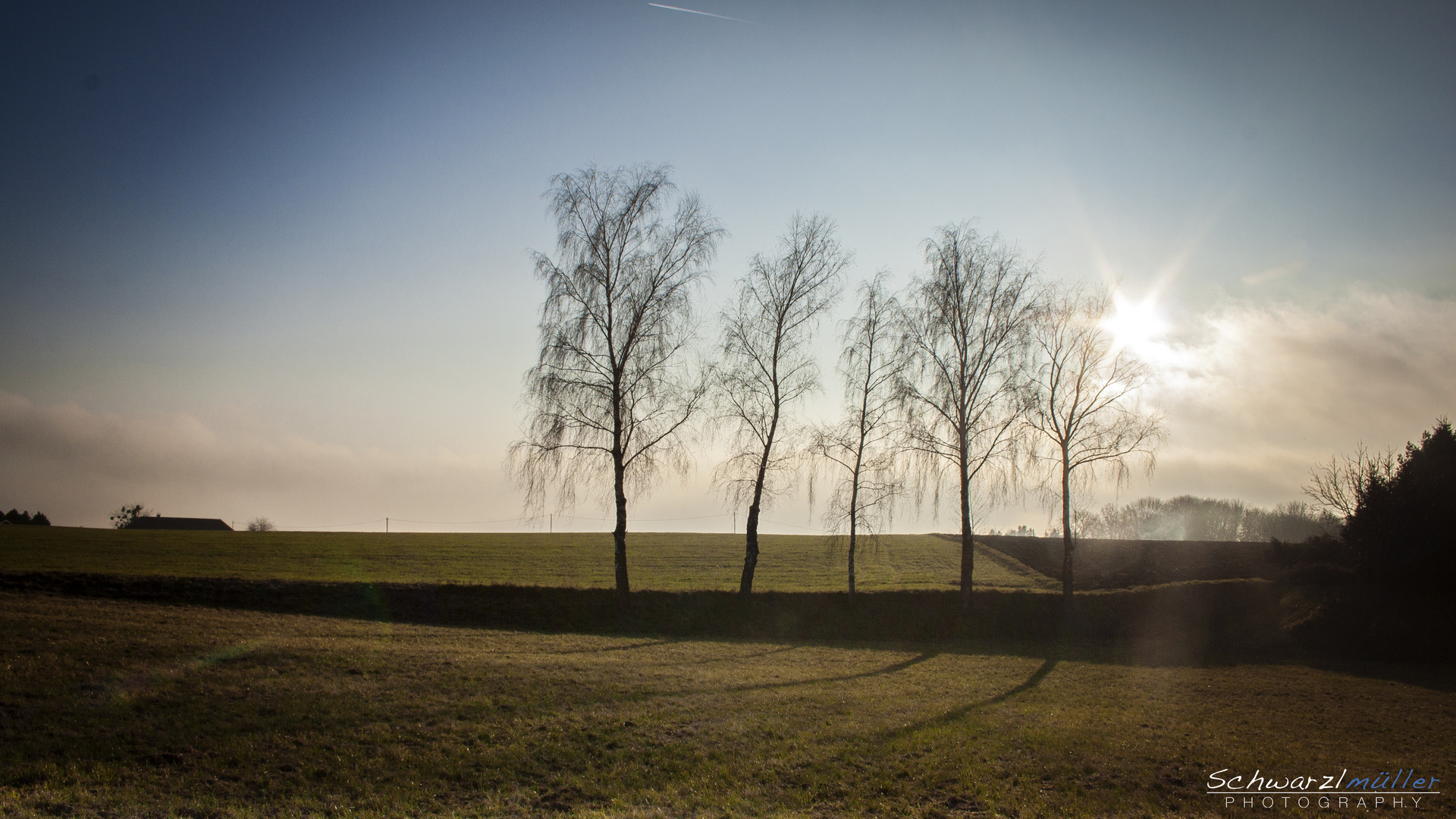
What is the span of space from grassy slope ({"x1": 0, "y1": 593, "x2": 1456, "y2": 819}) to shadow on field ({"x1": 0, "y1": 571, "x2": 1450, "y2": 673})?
615 centimetres

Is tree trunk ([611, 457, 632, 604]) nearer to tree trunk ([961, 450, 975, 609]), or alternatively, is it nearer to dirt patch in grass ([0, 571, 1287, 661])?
dirt patch in grass ([0, 571, 1287, 661])

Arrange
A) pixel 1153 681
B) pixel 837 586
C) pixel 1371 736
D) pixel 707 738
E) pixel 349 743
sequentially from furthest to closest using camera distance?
pixel 837 586 → pixel 1153 681 → pixel 1371 736 → pixel 707 738 → pixel 349 743

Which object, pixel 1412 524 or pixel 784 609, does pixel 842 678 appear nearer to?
pixel 784 609

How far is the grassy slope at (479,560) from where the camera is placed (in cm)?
3288

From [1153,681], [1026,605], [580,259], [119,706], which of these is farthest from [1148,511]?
[119,706]

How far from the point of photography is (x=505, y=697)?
13.6 m

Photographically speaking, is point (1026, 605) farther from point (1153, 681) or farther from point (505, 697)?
point (505, 697)

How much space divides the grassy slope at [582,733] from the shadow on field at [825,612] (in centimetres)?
615

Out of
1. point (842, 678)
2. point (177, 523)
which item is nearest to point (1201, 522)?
point (842, 678)

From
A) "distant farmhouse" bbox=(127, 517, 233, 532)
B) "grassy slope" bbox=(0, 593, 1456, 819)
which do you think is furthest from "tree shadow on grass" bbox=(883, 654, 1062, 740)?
"distant farmhouse" bbox=(127, 517, 233, 532)

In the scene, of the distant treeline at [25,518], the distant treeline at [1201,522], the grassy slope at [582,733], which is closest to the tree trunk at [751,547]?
the grassy slope at [582,733]

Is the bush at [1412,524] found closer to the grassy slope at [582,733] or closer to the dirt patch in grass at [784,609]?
the dirt patch in grass at [784,609]

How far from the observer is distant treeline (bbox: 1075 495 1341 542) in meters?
93.7

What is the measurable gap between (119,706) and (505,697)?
637 cm
